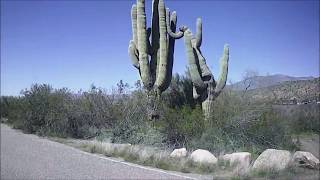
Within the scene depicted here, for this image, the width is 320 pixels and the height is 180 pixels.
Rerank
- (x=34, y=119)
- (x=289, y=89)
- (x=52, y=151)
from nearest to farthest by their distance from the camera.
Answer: (x=52, y=151) < (x=34, y=119) < (x=289, y=89)

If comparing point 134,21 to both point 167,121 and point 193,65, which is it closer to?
point 193,65

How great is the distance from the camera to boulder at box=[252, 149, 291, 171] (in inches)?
440

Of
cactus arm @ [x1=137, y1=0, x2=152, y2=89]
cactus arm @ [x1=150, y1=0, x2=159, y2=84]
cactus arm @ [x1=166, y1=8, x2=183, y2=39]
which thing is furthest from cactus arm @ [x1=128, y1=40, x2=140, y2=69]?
cactus arm @ [x1=166, y1=8, x2=183, y2=39]

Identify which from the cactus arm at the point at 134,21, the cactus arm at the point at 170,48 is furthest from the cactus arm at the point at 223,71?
the cactus arm at the point at 134,21

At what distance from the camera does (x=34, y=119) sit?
26922mm

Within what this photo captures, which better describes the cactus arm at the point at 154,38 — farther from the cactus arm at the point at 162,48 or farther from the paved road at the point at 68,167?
the paved road at the point at 68,167

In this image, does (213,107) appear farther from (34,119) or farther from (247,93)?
(34,119)

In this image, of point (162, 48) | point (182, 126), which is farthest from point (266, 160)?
point (162, 48)

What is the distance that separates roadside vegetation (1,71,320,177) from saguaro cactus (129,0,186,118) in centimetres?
101

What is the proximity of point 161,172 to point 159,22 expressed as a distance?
9.77 meters

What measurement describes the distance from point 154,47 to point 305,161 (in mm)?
10254

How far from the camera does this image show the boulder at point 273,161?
1119 cm

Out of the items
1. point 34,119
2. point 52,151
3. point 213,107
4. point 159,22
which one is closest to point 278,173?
point 213,107

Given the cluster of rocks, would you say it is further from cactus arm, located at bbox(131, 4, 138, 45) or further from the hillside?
the hillside
